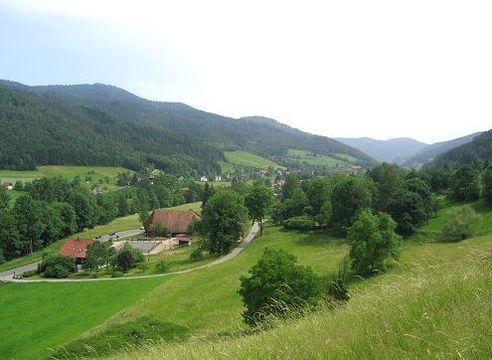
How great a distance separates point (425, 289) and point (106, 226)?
116m

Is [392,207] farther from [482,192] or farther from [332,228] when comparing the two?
[482,192]

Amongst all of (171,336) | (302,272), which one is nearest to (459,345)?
(302,272)

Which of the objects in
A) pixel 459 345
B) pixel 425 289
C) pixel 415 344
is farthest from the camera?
pixel 425 289

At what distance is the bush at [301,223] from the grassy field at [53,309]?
2562 cm

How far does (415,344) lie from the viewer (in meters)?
6.48

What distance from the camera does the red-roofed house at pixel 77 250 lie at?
73438 millimetres

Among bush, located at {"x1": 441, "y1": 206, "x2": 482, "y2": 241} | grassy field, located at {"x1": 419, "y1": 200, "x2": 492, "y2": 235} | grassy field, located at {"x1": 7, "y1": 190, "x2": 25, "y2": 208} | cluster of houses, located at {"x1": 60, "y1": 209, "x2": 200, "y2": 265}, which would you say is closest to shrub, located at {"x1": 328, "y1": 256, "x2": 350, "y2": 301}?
bush, located at {"x1": 441, "y1": 206, "x2": 482, "y2": 241}

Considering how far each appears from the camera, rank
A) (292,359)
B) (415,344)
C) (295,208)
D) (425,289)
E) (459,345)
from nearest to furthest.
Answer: (459,345), (415,344), (292,359), (425,289), (295,208)

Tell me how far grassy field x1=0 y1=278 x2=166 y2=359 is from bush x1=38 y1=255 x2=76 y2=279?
5288 millimetres

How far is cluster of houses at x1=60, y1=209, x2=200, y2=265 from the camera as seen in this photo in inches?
2997

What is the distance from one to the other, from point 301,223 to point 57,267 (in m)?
37.3

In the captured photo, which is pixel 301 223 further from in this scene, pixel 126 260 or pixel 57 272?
pixel 57 272

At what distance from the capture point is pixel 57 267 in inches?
2638

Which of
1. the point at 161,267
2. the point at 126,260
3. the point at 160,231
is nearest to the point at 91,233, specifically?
the point at 160,231
